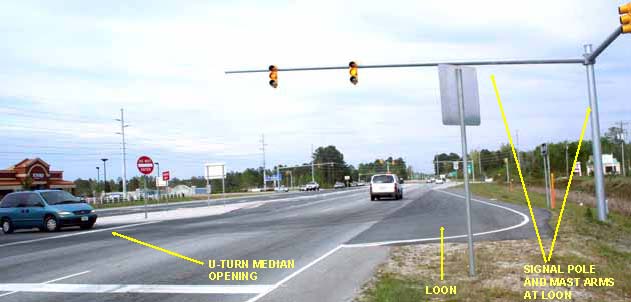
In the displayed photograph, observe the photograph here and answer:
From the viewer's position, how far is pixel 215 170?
39.9m

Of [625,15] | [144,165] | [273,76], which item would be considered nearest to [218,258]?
[273,76]

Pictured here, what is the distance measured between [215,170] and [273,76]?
65.5ft

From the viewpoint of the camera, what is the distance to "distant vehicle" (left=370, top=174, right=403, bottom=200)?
1528 inches

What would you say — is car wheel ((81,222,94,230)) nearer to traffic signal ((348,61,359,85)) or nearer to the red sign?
the red sign

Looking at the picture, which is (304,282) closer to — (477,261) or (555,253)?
(477,261)

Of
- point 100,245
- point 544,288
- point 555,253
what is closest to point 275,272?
point 544,288

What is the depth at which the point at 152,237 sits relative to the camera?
1772 centimetres

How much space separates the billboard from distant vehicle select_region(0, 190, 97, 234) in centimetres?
1657

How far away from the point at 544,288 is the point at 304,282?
3486mm

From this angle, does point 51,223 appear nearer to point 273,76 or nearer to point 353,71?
point 273,76

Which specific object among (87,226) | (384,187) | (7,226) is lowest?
(87,226)

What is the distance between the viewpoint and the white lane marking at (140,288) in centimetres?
873

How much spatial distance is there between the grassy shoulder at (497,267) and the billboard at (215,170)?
2792 cm

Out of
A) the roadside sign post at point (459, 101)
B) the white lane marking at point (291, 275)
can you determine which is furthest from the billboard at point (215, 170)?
the roadside sign post at point (459, 101)
